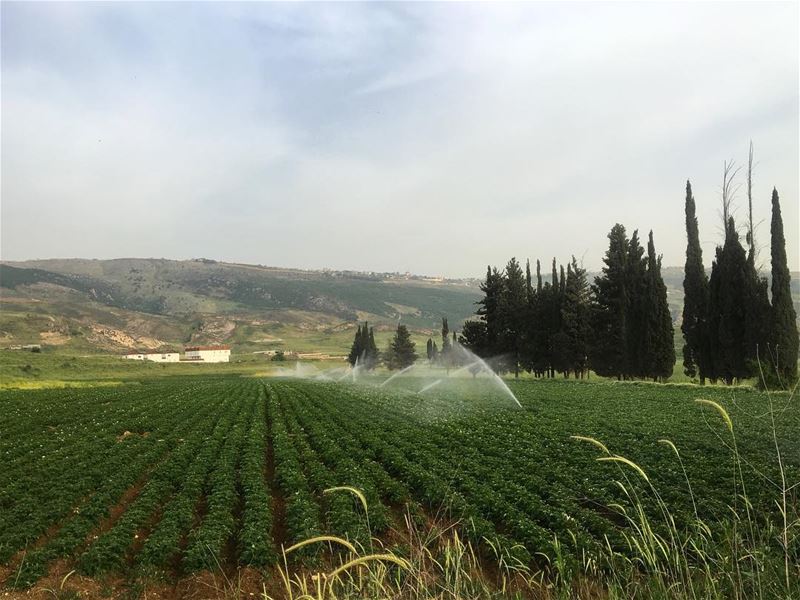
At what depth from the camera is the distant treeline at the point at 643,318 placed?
42812 mm

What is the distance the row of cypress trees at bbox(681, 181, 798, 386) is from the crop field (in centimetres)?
1039

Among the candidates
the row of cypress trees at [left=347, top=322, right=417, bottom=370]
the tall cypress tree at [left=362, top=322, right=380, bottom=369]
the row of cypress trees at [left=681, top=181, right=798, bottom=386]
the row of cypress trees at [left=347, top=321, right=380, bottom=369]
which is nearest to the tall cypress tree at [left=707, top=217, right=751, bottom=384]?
the row of cypress trees at [left=681, top=181, right=798, bottom=386]

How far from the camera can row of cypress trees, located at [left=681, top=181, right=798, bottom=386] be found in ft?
136

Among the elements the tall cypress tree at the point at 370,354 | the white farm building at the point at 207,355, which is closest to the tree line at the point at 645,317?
the tall cypress tree at the point at 370,354

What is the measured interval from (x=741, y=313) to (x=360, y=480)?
4044cm

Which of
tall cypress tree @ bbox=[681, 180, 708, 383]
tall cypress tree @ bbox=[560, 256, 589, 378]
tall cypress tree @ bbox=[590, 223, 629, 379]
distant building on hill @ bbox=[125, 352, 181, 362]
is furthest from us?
distant building on hill @ bbox=[125, 352, 181, 362]

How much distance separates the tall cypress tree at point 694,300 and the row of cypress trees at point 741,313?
0.10 meters

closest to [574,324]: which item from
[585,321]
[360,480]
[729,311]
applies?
[585,321]

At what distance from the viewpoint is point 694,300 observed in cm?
5047

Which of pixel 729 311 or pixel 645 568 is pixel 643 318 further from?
pixel 645 568

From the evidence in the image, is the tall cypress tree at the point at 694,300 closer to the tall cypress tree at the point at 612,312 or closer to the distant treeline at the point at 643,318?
the distant treeline at the point at 643,318

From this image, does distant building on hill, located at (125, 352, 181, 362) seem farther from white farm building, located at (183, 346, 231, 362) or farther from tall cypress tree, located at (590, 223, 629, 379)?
tall cypress tree, located at (590, 223, 629, 379)

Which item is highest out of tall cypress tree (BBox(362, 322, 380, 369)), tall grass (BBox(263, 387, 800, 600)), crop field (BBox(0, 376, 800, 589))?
tall grass (BBox(263, 387, 800, 600))

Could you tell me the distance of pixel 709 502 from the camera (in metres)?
12.7
